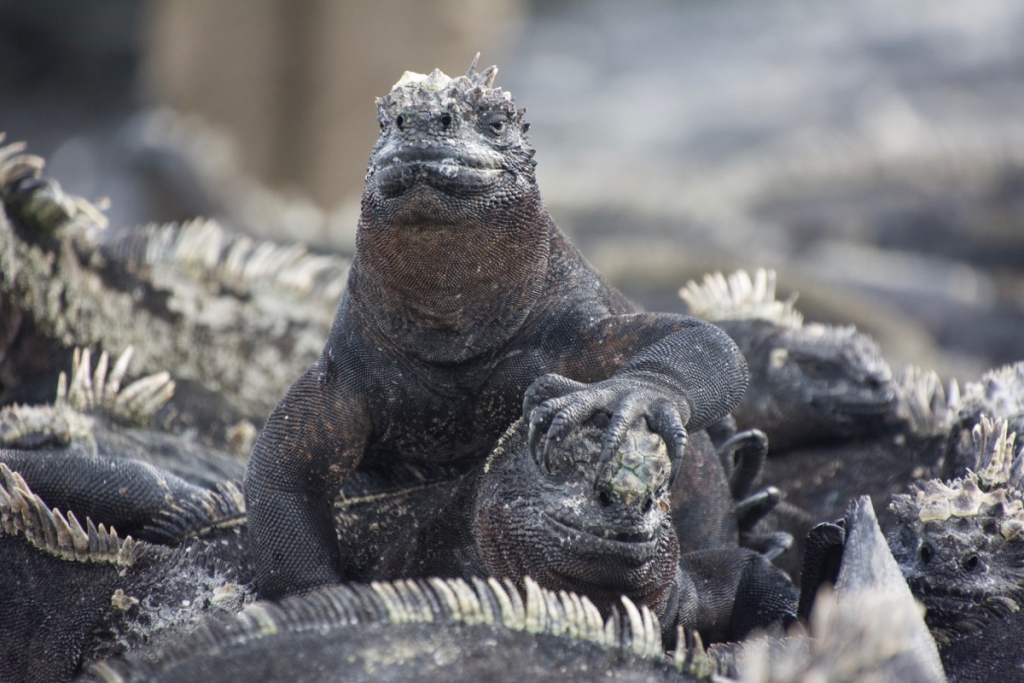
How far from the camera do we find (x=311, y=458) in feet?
8.49

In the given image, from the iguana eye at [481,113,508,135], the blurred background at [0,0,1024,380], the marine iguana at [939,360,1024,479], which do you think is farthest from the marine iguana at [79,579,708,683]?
the blurred background at [0,0,1024,380]

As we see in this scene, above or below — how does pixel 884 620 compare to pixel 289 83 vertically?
below

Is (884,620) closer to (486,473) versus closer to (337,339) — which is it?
(486,473)

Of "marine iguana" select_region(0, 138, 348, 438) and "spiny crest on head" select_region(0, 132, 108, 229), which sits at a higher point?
"spiny crest on head" select_region(0, 132, 108, 229)

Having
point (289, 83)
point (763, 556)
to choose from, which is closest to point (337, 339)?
point (763, 556)

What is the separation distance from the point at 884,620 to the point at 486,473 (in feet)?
2.68

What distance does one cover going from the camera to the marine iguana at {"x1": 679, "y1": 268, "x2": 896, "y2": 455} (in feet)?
11.4

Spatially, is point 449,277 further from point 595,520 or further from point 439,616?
point 439,616

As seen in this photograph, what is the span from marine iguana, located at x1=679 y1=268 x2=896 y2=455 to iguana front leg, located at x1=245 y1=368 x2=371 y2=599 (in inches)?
49.6

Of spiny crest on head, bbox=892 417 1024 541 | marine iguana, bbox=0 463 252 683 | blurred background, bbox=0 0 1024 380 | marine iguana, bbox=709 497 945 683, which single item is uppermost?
blurred background, bbox=0 0 1024 380

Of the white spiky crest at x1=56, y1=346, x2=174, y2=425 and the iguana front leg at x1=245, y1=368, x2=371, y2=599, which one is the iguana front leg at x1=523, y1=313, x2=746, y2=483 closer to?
the iguana front leg at x1=245, y1=368, x2=371, y2=599

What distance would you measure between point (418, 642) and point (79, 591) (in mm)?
972

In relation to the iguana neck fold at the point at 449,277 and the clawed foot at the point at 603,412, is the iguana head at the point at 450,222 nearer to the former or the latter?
the iguana neck fold at the point at 449,277

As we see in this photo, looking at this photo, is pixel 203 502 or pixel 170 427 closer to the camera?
pixel 203 502
